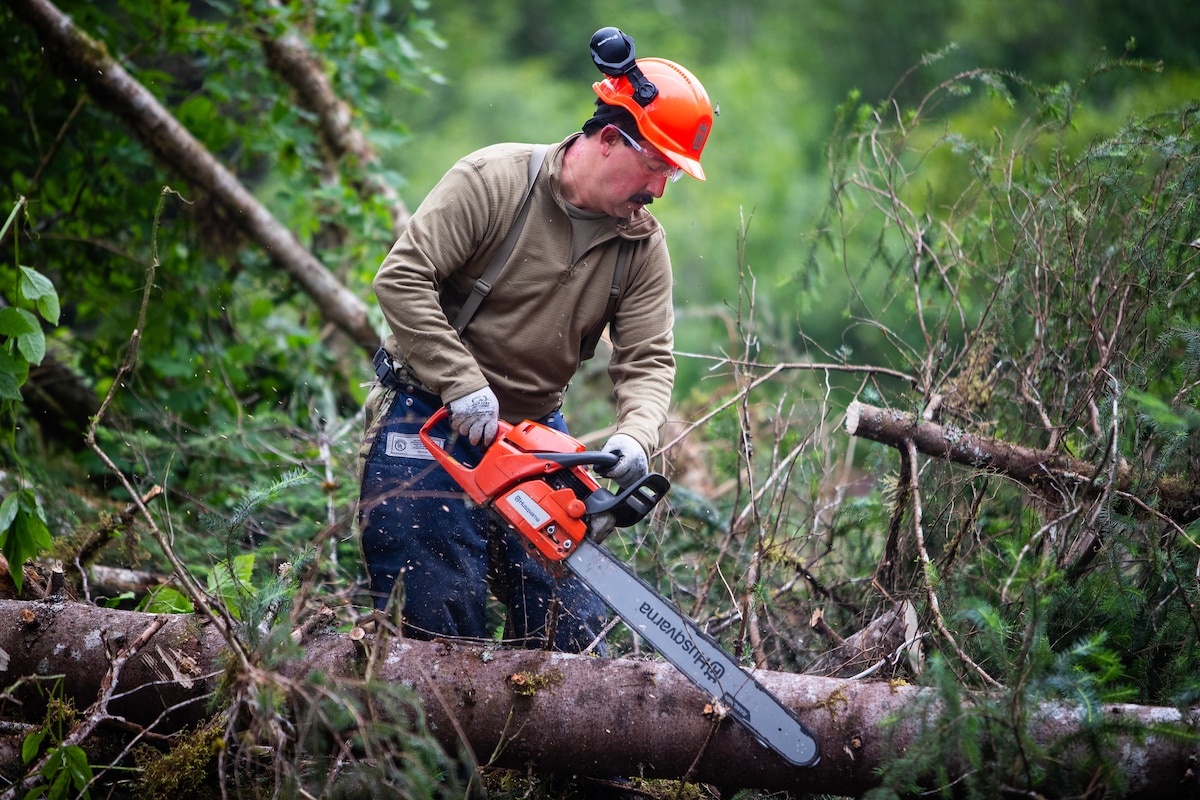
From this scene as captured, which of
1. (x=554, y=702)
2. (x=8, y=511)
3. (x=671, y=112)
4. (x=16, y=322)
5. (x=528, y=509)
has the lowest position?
Result: (x=554, y=702)

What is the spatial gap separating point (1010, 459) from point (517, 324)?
1.75 m

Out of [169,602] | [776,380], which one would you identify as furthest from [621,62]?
[169,602]

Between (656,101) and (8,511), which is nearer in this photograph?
(8,511)

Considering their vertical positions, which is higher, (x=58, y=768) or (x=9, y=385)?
(x=9, y=385)

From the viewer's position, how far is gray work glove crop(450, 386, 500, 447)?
2535mm

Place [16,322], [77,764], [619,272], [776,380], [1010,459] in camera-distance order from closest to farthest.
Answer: [77,764], [16,322], [619,272], [1010,459], [776,380]

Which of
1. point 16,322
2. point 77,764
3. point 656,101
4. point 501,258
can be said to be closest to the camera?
point 77,764

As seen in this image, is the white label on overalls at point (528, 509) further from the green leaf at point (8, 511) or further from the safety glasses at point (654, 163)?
the green leaf at point (8, 511)

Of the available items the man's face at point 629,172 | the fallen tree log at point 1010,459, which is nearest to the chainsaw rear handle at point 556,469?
the man's face at point 629,172

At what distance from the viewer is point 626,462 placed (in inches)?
100.0

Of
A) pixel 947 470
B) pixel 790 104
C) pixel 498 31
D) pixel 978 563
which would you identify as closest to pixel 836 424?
pixel 947 470

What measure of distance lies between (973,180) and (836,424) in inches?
48.0

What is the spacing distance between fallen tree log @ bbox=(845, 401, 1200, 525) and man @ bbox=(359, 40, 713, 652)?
31.3 inches

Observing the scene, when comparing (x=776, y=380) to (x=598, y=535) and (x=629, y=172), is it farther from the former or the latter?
(x=598, y=535)
